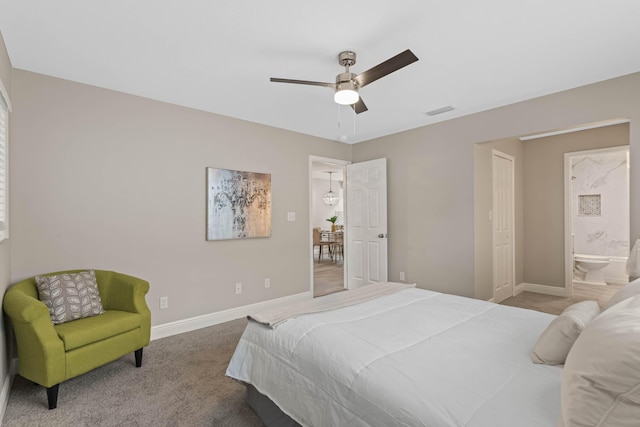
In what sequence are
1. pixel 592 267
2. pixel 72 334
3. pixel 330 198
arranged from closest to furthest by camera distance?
pixel 72 334 → pixel 592 267 → pixel 330 198

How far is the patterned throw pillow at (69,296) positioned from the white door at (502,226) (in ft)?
15.1

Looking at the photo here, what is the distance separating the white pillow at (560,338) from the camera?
1.30 m

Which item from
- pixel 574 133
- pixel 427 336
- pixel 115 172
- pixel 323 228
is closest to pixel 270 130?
pixel 115 172

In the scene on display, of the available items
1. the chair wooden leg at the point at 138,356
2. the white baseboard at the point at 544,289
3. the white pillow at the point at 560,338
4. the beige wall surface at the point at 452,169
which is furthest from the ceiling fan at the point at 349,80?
the white baseboard at the point at 544,289

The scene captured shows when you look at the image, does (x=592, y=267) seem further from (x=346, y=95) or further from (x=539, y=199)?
(x=346, y=95)

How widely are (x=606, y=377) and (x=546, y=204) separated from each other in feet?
16.8

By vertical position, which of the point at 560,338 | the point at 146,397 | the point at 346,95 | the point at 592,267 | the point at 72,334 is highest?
the point at 346,95

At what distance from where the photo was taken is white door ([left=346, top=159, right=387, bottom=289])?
→ 4766mm

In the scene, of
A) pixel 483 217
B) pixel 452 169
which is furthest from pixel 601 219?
pixel 452 169

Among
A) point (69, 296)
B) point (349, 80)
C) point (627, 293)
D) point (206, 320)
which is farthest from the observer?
point (206, 320)

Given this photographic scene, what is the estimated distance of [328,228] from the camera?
10.6 meters

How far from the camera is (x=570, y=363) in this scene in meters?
0.95

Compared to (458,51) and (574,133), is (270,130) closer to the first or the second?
(458,51)

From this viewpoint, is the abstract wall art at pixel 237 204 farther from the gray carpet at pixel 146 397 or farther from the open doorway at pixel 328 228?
the gray carpet at pixel 146 397
